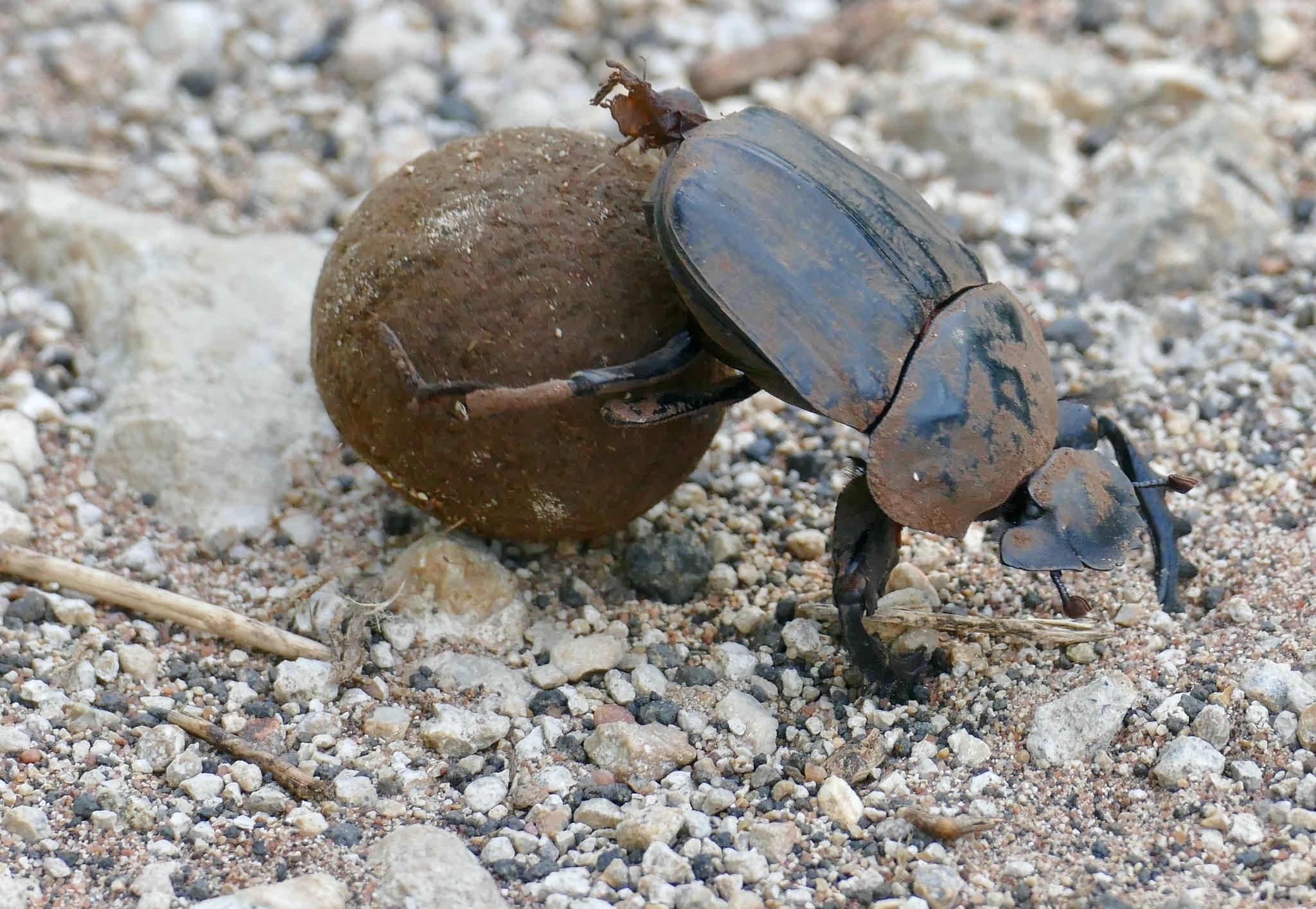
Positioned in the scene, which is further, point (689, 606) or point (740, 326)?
point (689, 606)

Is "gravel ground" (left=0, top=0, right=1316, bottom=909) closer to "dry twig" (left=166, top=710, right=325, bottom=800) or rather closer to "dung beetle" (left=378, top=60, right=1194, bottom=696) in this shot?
"dry twig" (left=166, top=710, right=325, bottom=800)

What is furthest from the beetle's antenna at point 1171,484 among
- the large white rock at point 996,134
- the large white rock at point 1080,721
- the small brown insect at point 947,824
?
the large white rock at point 996,134

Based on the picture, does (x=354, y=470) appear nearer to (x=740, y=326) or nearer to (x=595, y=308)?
(x=595, y=308)

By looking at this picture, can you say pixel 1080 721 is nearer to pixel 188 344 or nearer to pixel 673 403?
pixel 673 403

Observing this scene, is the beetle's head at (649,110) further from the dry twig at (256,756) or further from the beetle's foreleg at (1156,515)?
the dry twig at (256,756)

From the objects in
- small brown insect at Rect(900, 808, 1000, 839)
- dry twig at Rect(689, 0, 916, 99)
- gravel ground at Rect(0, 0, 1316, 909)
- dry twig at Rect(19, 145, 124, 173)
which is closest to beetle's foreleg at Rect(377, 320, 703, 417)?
gravel ground at Rect(0, 0, 1316, 909)

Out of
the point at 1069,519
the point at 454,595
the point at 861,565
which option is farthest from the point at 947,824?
the point at 454,595

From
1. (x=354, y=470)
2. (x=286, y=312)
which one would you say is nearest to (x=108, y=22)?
(x=286, y=312)
